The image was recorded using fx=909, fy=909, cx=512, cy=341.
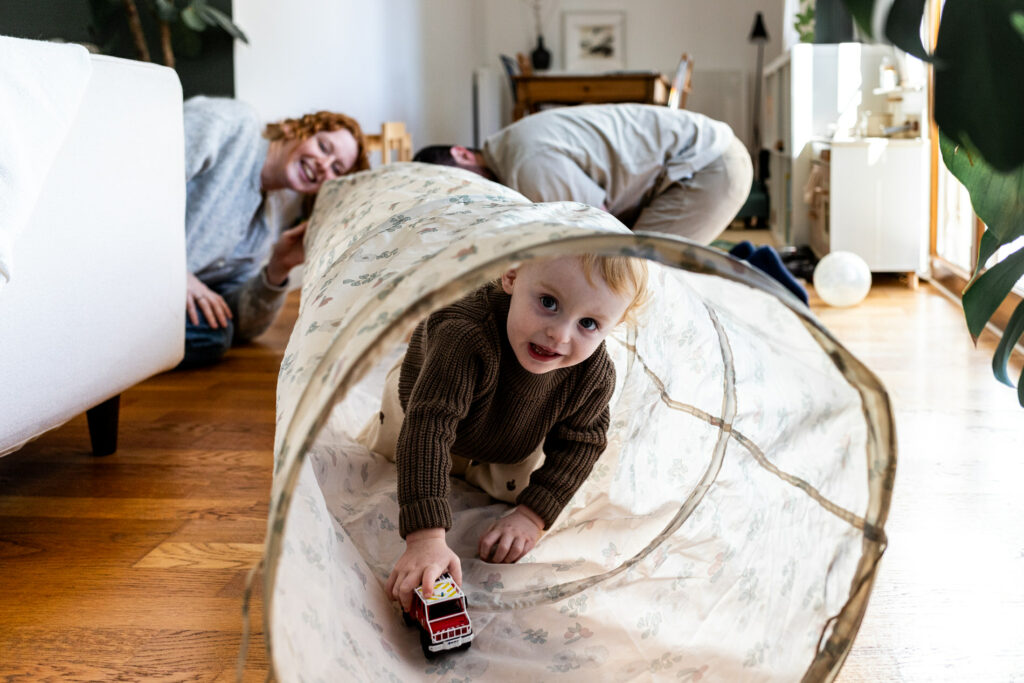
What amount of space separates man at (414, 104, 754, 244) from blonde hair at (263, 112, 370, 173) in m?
0.16

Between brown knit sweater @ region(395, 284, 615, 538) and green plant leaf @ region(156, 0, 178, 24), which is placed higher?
green plant leaf @ region(156, 0, 178, 24)

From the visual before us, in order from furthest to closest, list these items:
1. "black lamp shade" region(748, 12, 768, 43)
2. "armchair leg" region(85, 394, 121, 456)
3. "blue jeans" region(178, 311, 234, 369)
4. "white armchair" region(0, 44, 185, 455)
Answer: "black lamp shade" region(748, 12, 768, 43), "blue jeans" region(178, 311, 234, 369), "armchair leg" region(85, 394, 121, 456), "white armchair" region(0, 44, 185, 455)

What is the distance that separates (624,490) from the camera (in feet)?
3.83

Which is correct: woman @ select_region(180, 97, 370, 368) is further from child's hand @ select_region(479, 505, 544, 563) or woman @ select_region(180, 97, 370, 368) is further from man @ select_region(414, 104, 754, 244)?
child's hand @ select_region(479, 505, 544, 563)

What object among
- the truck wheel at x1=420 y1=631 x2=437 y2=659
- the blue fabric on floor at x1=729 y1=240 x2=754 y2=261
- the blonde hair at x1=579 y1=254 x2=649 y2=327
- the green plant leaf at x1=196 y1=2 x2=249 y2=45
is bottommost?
the truck wheel at x1=420 y1=631 x2=437 y2=659

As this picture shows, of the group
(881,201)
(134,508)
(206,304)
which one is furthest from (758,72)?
(134,508)

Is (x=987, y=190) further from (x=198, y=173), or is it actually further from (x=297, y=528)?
(x=198, y=173)

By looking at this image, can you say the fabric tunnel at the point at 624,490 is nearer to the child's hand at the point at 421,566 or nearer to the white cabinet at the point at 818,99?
the child's hand at the point at 421,566

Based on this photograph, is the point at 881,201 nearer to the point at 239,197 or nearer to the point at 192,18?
the point at 239,197

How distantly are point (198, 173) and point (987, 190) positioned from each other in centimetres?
182

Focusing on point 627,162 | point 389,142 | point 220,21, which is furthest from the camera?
point 389,142

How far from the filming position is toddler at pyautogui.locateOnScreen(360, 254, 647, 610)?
93 cm

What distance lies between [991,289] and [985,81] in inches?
9.1

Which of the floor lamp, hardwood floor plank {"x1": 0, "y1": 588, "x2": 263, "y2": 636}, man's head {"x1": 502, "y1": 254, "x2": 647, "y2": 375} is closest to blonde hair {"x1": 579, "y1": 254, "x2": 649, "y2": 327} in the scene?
man's head {"x1": 502, "y1": 254, "x2": 647, "y2": 375}
